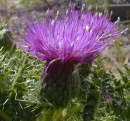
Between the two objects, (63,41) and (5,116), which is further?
(5,116)

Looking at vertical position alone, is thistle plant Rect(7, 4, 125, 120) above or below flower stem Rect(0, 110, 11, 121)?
above

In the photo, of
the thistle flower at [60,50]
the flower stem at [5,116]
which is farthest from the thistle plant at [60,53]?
the flower stem at [5,116]

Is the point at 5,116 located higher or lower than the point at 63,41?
lower

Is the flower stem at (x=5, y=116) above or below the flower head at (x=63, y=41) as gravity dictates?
below

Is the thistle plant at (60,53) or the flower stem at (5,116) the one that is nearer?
the thistle plant at (60,53)

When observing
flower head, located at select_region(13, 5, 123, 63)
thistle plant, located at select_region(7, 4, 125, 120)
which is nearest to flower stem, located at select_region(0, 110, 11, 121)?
thistle plant, located at select_region(7, 4, 125, 120)

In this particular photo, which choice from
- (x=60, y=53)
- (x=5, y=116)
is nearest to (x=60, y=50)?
(x=60, y=53)

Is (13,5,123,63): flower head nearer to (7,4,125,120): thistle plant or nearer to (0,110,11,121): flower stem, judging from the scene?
(7,4,125,120): thistle plant

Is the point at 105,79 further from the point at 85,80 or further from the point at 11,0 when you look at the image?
the point at 11,0

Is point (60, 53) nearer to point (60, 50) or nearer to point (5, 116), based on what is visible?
point (60, 50)

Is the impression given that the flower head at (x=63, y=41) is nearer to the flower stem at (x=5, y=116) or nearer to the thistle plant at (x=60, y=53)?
the thistle plant at (x=60, y=53)

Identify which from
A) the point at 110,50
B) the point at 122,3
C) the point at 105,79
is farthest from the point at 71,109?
the point at 122,3
